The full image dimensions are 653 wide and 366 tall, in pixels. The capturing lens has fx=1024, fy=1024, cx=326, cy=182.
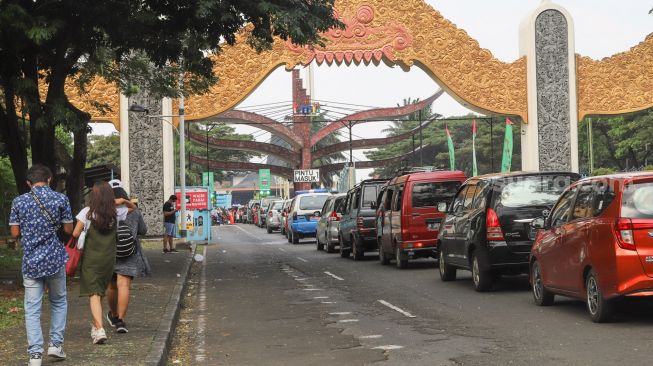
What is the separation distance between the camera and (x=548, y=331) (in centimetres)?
1070

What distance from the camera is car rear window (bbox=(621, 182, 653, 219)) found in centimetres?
1059

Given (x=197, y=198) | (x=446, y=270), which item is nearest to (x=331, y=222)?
(x=197, y=198)

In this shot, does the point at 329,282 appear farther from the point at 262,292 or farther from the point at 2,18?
the point at 2,18

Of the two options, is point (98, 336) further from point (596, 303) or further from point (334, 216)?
point (334, 216)

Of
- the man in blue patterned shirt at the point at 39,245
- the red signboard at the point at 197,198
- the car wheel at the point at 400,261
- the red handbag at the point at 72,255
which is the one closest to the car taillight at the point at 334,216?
the car wheel at the point at 400,261

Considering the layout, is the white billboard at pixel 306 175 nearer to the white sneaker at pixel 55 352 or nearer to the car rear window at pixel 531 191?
the car rear window at pixel 531 191

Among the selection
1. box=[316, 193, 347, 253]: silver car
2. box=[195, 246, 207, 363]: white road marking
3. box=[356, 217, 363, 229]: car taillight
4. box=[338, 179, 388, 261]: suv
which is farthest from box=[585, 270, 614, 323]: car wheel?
box=[316, 193, 347, 253]: silver car

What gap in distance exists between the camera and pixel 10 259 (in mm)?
24906

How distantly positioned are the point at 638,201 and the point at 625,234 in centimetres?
43

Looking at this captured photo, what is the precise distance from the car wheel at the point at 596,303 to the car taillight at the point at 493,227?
346 centimetres

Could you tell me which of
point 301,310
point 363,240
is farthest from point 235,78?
point 301,310

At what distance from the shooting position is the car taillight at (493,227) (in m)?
14.8

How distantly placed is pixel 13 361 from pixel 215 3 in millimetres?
10034

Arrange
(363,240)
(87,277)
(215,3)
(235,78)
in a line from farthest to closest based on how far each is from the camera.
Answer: (235,78) < (363,240) < (215,3) < (87,277)
